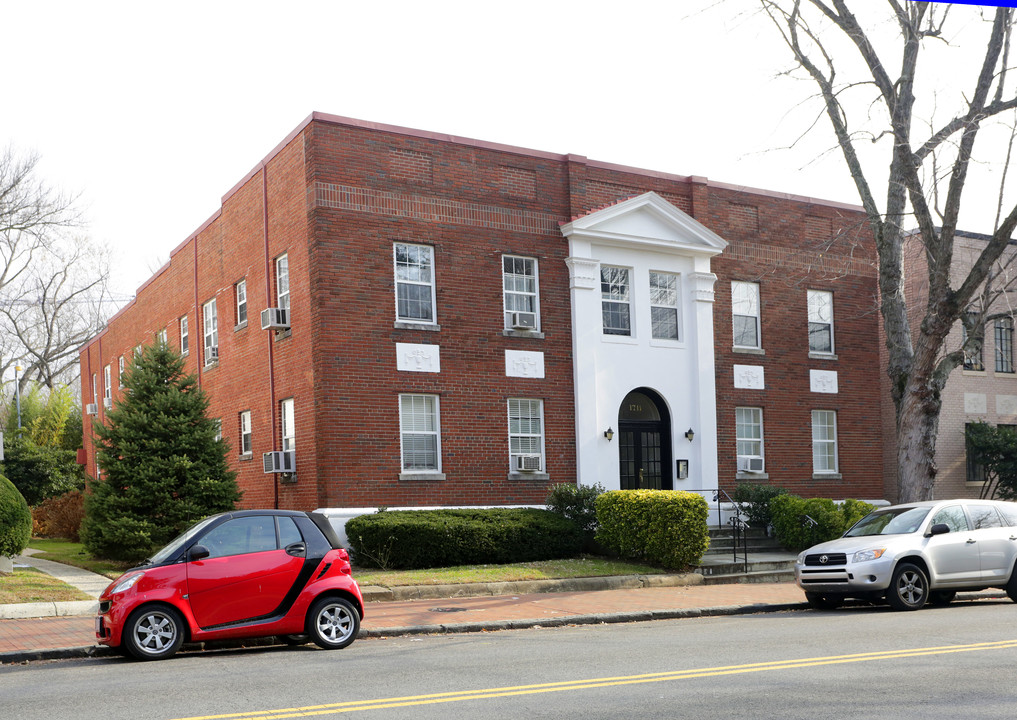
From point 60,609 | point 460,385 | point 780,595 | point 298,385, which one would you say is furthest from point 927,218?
point 60,609

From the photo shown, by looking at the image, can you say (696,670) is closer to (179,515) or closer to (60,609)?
(60,609)

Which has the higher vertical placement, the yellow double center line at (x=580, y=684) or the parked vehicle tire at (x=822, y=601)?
the yellow double center line at (x=580, y=684)

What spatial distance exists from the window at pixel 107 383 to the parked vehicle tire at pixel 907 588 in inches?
1188

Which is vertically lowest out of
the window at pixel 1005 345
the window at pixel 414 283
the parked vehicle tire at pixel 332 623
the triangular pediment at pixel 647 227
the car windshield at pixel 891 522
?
the parked vehicle tire at pixel 332 623

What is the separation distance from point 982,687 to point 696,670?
2.33 metres

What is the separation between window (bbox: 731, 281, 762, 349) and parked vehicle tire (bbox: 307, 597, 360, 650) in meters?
16.2

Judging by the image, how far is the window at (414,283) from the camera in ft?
70.3

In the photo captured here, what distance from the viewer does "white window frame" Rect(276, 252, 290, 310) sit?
72.9ft

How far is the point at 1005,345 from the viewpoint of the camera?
3042cm

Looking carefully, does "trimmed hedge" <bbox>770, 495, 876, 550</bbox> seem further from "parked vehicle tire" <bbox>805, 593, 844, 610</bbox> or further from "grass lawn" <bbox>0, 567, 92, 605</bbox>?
"grass lawn" <bbox>0, 567, 92, 605</bbox>

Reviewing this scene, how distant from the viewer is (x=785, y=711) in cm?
717

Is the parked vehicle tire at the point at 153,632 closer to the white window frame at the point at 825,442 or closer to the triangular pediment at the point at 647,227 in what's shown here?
the triangular pediment at the point at 647,227

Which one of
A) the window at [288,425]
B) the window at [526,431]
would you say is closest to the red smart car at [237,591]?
the window at [288,425]

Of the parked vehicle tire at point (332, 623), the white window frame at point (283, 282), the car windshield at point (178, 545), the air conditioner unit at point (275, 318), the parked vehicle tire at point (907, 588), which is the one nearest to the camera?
the car windshield at point (178, 545)
